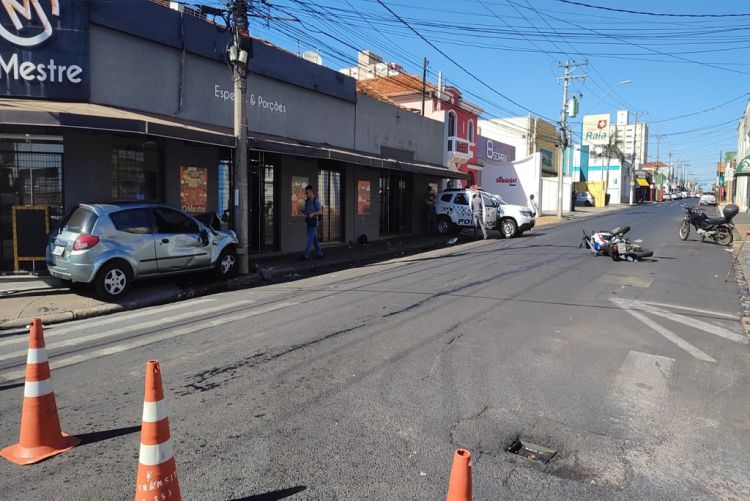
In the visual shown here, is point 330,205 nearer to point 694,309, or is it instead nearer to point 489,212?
point 489,212

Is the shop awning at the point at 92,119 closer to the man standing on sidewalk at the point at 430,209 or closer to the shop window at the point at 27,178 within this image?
the shop window at the point at 27,178

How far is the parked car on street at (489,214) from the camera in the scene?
73.3 ft

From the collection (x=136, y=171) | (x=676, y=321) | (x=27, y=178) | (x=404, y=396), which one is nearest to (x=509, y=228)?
(x=676, y=321)

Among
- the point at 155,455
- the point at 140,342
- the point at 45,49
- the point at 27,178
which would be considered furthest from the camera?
the point at 27,178

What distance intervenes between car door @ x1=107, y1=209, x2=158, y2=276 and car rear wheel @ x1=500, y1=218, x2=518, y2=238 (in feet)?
50.8

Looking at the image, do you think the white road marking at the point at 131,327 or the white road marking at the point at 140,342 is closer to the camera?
the white road marking at the point at 140,342

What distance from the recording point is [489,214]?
22422mm

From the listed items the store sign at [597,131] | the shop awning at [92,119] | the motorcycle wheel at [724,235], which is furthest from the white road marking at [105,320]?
the store sign at [597,131]

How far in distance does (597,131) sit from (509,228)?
89.3 m

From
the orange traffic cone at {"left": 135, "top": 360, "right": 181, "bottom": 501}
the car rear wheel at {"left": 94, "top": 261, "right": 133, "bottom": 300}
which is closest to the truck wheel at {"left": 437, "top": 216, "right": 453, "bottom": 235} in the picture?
the car rear wheel at {"left": 94, "top": 261, "right": 133, "bottom": 300}

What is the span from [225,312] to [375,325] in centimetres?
263

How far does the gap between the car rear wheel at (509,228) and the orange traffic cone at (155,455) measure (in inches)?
808

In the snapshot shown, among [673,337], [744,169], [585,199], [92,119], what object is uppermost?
[744,169]

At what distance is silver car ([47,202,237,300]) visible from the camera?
9.17m
